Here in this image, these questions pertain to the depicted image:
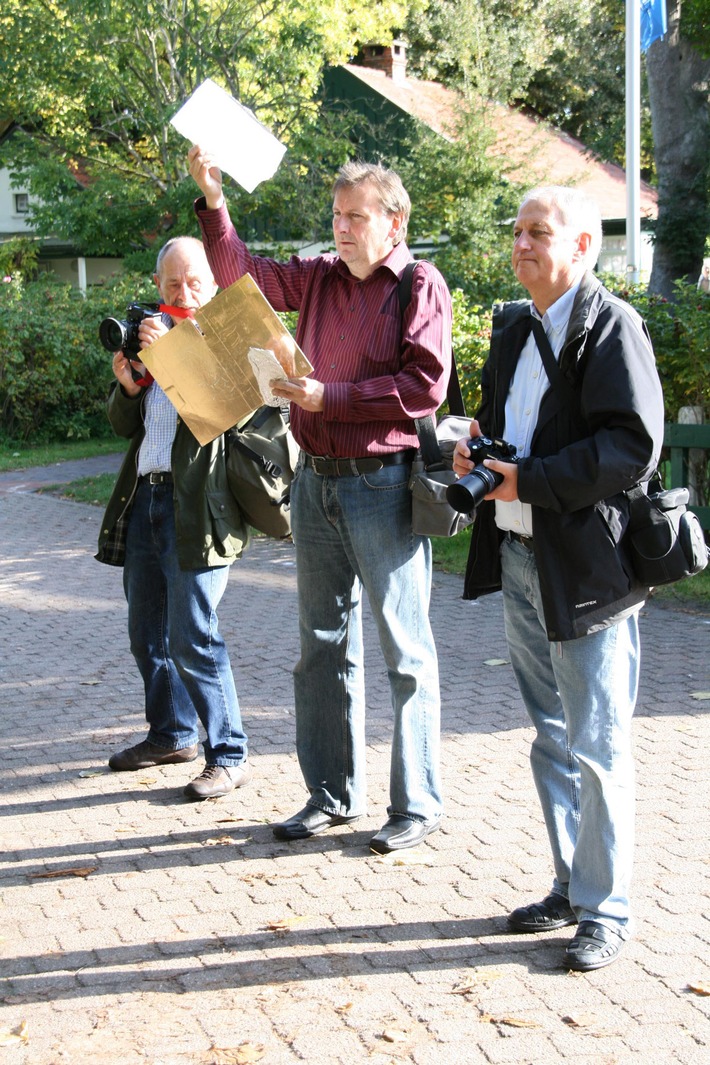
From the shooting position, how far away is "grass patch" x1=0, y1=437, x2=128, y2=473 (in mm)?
15336

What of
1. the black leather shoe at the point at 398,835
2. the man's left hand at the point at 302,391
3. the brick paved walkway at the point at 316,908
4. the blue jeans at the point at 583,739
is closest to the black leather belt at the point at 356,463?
the man's left hand at the point at 302,391

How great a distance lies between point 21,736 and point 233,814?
1.52 meters

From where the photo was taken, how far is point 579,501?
3230 mm

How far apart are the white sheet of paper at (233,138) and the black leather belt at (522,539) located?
4.36 ft

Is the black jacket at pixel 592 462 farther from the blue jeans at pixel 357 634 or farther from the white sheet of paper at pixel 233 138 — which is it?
the white sheet of paper at pixel 233 138

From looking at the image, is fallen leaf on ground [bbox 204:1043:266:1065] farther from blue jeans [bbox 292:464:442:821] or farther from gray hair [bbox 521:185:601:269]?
gray hair [bbox 521:185:601:269]

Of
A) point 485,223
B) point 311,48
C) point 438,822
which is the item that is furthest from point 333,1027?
point 311,48

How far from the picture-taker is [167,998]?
11.2ft

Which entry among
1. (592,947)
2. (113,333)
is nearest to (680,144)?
(113,333)

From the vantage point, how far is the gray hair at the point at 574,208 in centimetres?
329


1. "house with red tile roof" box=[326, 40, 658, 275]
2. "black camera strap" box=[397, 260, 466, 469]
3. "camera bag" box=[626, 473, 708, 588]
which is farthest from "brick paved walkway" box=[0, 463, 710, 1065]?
"house with red tile roof" box=[326, 40, 658, 275]

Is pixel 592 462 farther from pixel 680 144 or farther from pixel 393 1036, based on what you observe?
pixel 680 144

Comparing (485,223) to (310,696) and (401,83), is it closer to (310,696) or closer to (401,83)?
(401,83)

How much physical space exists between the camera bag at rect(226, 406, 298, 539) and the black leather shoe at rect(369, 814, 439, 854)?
3.89 feet
